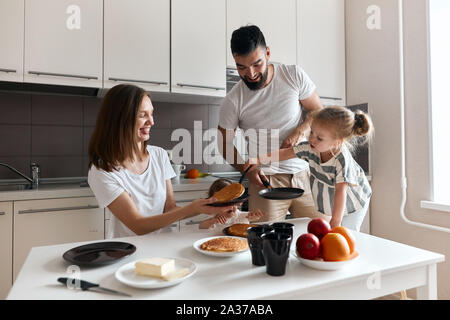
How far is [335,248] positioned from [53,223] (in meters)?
1.62

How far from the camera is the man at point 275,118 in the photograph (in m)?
1.72

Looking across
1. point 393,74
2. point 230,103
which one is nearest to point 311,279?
point 230,103

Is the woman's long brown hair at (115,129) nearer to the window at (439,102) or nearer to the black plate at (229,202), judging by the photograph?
the black plate at (229,202)

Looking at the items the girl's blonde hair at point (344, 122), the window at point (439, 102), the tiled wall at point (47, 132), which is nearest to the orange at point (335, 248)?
the girl's blonde hair at point (344, 122)

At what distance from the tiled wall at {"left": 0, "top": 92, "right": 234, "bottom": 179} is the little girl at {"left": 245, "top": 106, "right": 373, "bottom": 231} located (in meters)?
1.65

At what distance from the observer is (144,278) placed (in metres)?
0.75

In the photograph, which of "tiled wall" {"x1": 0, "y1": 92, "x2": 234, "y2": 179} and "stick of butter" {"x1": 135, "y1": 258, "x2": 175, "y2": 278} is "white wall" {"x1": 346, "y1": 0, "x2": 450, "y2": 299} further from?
"tiled wall" {"x1": 0, "y1": 92, "x2": 234, "y2": 179}

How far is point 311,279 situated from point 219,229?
20.4 inches

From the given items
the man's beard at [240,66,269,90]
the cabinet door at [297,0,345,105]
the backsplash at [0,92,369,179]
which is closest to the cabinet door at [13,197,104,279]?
the backsplash at [0,92,369,179]

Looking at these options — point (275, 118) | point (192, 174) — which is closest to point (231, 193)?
point (275, 118)

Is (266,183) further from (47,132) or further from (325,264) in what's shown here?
(47,132)

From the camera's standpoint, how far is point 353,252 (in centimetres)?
87

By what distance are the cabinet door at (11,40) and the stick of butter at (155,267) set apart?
1.71m
